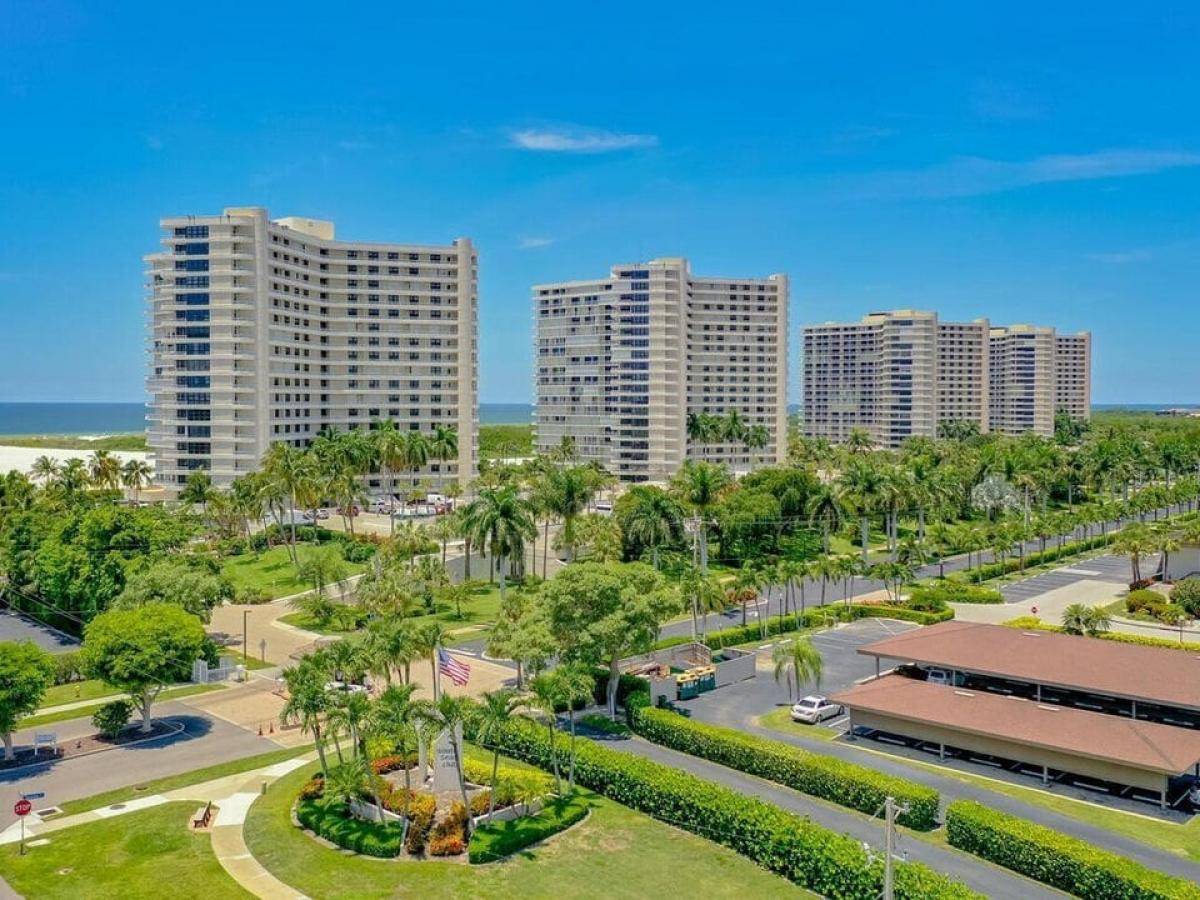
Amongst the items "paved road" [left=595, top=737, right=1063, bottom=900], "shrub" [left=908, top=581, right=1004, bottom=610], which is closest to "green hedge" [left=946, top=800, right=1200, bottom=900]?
"paved road" [left=595, top=737, right=1063, bottom=900]

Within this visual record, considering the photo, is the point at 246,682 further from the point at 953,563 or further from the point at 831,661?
the point at 953,563

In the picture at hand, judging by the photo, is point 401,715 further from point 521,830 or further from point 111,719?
point 111,719

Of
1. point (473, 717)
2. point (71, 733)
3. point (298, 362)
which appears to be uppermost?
point (298, 362)

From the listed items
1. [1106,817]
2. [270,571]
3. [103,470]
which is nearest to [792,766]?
[1106,817]

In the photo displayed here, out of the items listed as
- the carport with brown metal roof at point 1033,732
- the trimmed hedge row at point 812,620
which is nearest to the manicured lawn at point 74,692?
the trimmed hedge row at point 812,620

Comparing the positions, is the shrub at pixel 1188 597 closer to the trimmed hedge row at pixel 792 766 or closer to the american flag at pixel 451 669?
the trimmed hedge row at pixel 792 766


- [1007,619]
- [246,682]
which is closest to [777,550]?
[1007,619]
